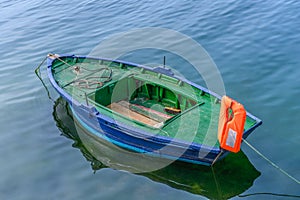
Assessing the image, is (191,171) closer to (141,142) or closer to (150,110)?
(141,142)

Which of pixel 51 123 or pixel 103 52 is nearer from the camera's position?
pixel 51 123

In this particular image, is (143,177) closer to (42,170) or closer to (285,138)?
(42,170)

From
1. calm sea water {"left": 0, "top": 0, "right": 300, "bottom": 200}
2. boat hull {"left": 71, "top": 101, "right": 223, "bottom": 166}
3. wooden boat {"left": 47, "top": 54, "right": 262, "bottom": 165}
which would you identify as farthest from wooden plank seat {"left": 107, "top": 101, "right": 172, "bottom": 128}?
calm sea water {"left": 0, "top": 0, "right": 300, "bottom": 200}

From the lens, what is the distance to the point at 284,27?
20391 millimetres

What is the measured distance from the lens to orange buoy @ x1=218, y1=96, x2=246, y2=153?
9695 mm

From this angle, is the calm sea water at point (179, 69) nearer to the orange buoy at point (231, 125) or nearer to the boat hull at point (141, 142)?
the boat hull at point (141, 142)

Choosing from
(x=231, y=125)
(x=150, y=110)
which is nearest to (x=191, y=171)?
(x=231, y=125)

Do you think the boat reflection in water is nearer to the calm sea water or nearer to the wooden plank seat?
the calm sea water

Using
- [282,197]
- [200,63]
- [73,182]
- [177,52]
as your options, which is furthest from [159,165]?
[177,52]

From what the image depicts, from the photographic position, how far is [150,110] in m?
13.9

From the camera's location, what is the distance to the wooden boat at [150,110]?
10535mm

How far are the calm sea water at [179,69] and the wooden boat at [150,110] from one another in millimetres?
1124

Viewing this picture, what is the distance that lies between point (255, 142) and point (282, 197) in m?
2.64

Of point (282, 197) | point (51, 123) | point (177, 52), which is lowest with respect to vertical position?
point (282, 197)
